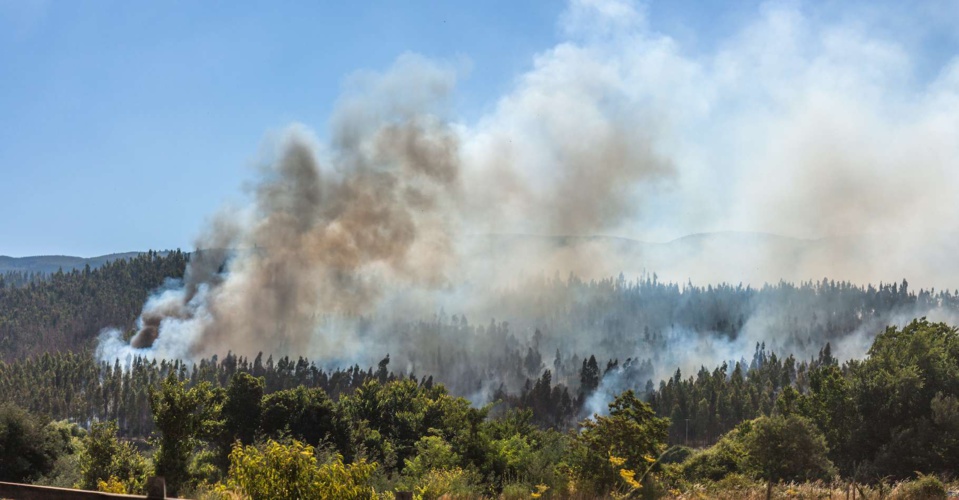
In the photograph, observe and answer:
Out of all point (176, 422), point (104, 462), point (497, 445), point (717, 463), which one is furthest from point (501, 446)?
point (717, 463)

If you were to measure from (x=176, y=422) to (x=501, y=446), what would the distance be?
64.5 ft

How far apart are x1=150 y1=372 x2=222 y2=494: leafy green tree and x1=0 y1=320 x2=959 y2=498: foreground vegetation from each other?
0.07m

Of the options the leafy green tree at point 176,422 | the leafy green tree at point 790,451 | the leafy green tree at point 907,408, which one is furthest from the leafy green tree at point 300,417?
the leafy green tree at point 907,408

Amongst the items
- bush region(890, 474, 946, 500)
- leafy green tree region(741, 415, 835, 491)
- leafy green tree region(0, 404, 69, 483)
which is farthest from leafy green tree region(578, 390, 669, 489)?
leafy green tree region(0, 404, 69, 483)

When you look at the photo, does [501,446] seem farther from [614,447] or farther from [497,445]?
[614,447]

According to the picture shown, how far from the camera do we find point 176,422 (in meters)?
31.2

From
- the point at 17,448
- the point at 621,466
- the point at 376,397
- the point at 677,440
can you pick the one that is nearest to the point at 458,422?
the point at 376,397

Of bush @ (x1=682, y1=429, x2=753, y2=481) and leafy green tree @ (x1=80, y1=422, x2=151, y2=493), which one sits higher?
leafy green tree @ (x1=80, y1=422, x2=151, y2=493)

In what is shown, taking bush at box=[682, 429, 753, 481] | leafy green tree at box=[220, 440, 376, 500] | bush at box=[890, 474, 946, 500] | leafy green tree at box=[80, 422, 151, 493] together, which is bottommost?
bush at box=[682, 429, 753, 481]

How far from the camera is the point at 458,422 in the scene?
2589 inches

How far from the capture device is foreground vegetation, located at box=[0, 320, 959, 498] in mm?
23203

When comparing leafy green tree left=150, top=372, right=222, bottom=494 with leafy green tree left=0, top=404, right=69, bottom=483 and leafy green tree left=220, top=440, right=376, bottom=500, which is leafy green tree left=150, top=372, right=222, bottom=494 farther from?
leafy green tree left=220, top=440, right=376, bottom=500

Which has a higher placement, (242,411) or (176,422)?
(176,422)

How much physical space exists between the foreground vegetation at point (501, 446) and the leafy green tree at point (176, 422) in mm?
67
